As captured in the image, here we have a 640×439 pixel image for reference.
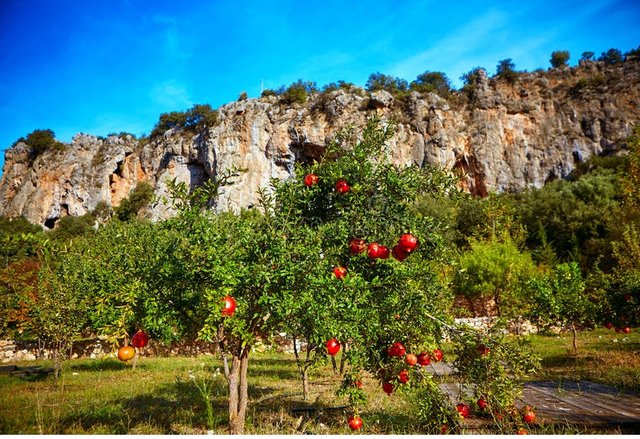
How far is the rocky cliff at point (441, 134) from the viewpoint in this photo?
56000 millimetres

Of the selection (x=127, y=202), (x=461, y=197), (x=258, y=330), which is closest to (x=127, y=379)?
(x=258, y=330)

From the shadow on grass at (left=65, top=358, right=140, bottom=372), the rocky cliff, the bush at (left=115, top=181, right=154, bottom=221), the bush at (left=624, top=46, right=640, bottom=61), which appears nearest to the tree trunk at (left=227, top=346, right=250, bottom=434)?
the shadow on grass at (left=65, top=358, right=140, bottom=372)

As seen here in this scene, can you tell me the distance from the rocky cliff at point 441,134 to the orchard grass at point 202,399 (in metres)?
41.0

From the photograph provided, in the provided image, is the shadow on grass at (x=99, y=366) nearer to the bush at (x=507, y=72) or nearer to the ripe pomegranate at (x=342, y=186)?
the ripe pomegranate at (x=342, y=186)

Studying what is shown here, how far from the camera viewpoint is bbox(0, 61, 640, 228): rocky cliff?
5600 centimetres

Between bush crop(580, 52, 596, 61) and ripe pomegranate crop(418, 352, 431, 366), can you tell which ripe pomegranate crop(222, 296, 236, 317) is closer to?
ripe pomegranate crop(418, 352, 431, 366)

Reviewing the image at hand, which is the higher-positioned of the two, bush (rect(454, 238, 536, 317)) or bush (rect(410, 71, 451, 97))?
bush (rect(410, 71, 451, 97))

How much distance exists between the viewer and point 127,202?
62.7 metres

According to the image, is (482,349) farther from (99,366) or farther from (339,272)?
(99,366)

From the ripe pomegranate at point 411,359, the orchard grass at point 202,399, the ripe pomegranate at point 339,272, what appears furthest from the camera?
the orchard grass at point 202,399

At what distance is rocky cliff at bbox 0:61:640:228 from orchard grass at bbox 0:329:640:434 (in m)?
41.0

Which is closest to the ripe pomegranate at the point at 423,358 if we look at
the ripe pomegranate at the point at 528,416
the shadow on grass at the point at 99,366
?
the ripe pomegranate at the point at 528,416

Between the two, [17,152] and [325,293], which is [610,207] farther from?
[17,152]

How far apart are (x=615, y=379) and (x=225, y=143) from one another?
2183 inches
